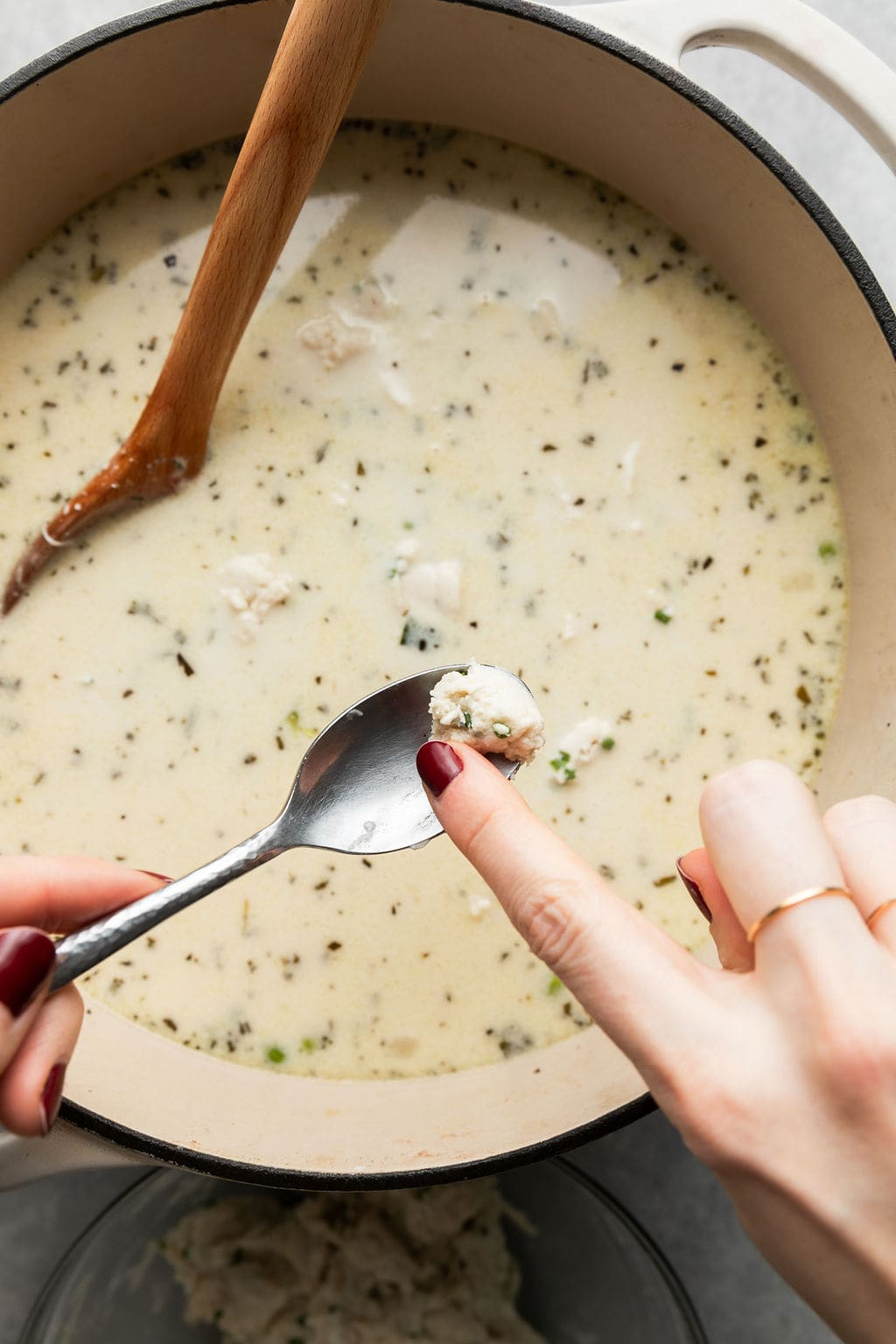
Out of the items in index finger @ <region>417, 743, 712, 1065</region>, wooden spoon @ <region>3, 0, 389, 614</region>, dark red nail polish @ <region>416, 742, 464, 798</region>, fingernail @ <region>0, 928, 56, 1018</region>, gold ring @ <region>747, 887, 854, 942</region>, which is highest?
Answer: wooden spoon @ <region>3, 0, 389, 614</region>

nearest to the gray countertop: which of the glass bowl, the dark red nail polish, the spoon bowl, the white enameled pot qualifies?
the glass bowl

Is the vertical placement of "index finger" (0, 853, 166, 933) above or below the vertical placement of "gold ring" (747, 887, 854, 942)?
above

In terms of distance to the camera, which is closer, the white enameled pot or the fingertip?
the fingertip

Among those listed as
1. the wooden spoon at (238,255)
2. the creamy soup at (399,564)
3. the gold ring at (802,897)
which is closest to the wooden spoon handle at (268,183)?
the wooden spoon at (238,255)

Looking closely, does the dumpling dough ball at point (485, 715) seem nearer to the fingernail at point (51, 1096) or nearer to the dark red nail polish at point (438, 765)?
the dark red nail polish at point (438, 765)

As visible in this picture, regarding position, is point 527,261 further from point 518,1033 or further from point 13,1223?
point 13,1223

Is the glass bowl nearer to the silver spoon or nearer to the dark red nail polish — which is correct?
the silver spoon

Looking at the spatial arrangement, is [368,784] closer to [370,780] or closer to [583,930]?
[370,780]
